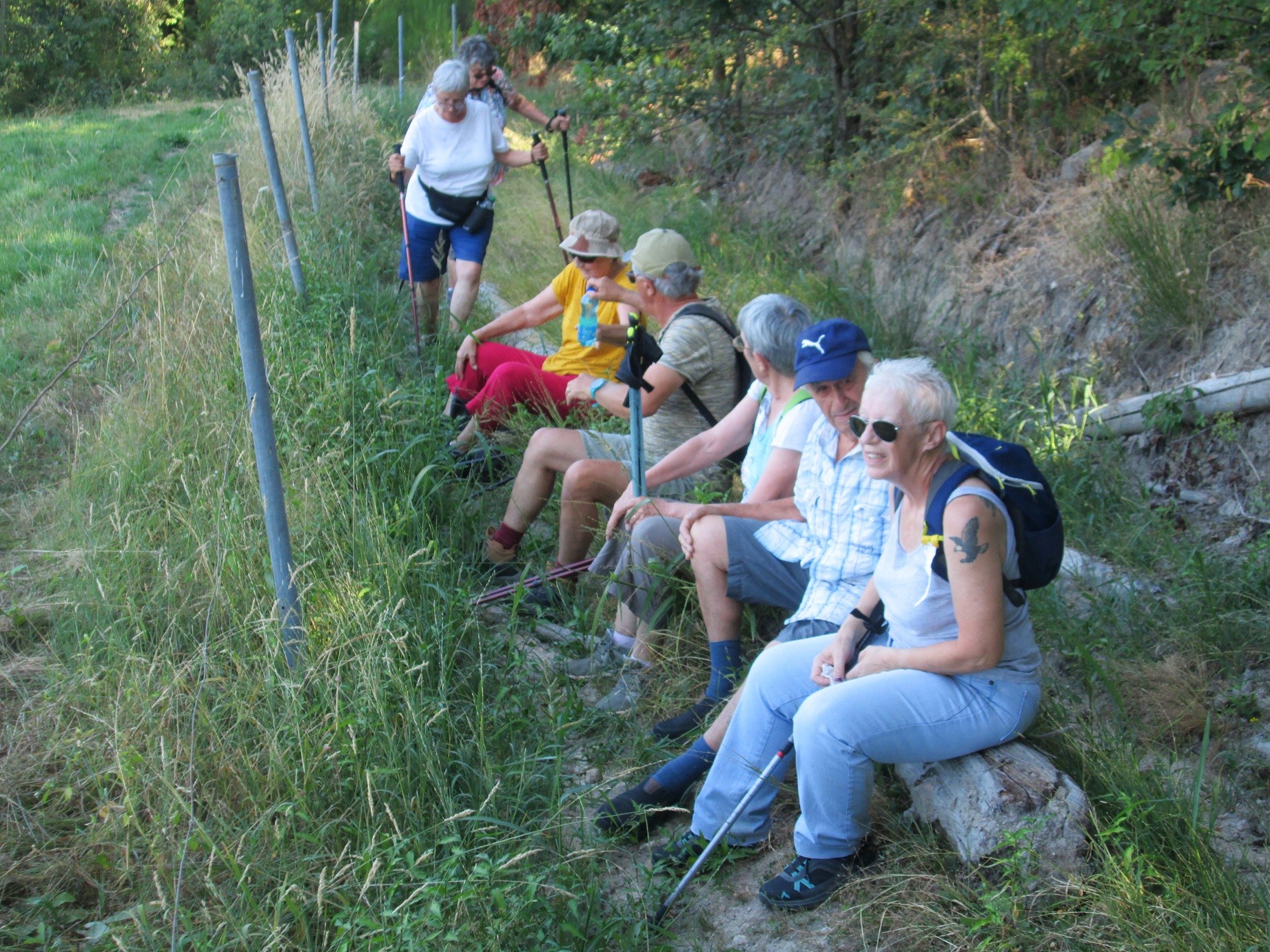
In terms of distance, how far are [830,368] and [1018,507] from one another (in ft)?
2.34

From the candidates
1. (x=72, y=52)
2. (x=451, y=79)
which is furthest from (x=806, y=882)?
(x=72, y=52)

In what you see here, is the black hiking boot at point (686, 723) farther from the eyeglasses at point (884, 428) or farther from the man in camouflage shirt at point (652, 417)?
the eyeglasses at point (884, 428)

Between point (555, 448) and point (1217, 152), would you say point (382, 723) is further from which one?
point (1217, 152)

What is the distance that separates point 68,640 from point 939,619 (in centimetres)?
250

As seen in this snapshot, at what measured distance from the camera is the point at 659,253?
3.96m

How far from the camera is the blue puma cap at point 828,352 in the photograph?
9.63 feet

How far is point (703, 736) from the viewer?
9.64 feet

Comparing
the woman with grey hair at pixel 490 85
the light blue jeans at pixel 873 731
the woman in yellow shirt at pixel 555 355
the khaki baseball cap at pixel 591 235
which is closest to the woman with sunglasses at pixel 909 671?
the light blue jeans at pixel 873 731

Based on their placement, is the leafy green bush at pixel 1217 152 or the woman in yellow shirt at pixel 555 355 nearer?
the leafy green bush at pixel 1217 152

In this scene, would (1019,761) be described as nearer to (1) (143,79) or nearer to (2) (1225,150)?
(2) (1225,150)

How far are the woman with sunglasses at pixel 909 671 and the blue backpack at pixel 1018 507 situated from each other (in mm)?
24

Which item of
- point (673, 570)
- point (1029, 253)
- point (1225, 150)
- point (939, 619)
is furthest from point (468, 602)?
point (1029, 253)

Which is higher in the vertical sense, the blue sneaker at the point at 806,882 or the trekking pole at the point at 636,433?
the trekking pole at the point at 636,433

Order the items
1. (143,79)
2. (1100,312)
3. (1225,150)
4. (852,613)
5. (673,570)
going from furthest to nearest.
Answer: (143,79)
(1100,312)
(1225,150)
(673,570)
(852,613)
